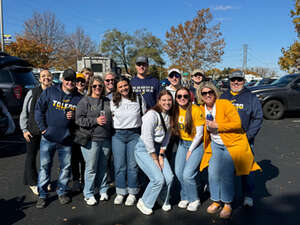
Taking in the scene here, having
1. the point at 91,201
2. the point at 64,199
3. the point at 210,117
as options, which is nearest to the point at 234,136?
the point at 210,117

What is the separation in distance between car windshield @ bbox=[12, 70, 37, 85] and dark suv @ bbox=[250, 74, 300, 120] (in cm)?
872

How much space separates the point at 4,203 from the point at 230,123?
3.38 metres

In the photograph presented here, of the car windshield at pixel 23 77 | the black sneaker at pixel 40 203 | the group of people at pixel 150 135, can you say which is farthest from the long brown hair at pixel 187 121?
the car windshield at pixel 23 77

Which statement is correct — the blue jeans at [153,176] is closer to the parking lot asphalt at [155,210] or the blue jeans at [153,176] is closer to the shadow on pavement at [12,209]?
the parking lot asphalt at [155,210]

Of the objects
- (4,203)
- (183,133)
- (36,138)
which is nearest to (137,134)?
(183,133)

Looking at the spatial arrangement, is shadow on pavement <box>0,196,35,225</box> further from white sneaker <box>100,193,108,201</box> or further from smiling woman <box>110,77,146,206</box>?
smiling woman <box>110,77,146,206</box>

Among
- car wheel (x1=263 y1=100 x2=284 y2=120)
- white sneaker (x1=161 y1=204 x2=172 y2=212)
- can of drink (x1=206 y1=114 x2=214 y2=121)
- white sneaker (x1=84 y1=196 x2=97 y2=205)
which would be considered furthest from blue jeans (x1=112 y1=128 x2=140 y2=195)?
car wheel (x1=263 y1=100 x2=284 y2=120)

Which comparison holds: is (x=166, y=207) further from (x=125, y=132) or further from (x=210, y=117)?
(x=210, y=117)

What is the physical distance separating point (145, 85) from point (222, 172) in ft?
6.17

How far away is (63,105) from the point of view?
336 centimetres

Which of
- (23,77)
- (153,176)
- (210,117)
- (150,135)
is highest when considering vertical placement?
(23,77)

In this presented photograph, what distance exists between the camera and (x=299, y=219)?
3.08 m

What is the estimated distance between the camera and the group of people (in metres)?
3.15

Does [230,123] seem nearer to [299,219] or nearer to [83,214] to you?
[299,219]
